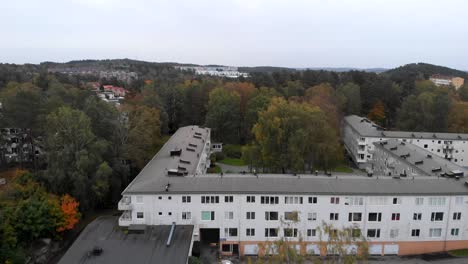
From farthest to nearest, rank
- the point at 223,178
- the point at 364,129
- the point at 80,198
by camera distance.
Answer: the point at 364,129
the point at 80,198
the point at 223,178

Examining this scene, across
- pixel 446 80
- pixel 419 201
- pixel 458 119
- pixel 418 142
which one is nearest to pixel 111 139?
pixel 419 201

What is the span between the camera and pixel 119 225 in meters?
34.0

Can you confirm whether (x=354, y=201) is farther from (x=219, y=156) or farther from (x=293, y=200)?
(x=219, y=156)

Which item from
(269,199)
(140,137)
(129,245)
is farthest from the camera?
(140,137)

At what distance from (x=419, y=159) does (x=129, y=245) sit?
3686cm

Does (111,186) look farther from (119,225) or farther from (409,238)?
(409,238)

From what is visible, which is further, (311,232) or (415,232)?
(415,232)

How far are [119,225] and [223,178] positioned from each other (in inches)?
440

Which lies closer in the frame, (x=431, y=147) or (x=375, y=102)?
(x=431, y=147)

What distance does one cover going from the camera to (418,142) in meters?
63.1

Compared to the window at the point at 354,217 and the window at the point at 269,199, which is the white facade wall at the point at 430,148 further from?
the window at the point at 269,199

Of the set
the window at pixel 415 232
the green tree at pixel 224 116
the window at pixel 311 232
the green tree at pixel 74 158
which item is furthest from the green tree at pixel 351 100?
the green tree at pixel 74 158

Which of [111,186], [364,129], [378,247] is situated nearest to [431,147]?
[364,129]

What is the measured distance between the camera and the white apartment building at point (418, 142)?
62562 millimetres
